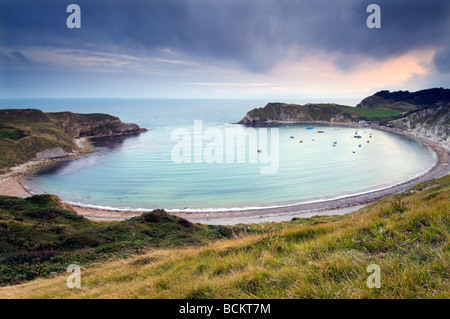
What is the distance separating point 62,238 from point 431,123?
5700 inches

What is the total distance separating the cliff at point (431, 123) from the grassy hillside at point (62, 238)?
102m

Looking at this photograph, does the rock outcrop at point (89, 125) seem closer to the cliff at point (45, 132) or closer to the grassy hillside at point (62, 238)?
the cliff at point (45, 132)

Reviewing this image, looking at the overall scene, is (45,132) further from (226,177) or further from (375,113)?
(375,113)

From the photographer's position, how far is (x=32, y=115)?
10438cm

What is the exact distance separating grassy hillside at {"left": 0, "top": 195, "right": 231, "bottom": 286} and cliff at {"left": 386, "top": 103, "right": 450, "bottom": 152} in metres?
102

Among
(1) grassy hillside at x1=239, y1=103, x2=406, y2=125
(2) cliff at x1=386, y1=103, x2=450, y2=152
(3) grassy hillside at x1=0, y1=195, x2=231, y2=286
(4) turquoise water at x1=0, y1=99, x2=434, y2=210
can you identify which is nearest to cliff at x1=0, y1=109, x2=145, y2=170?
(4) turquoise water at x1=0, y1=99, x2=434, y2=210

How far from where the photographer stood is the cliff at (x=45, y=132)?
7275cm

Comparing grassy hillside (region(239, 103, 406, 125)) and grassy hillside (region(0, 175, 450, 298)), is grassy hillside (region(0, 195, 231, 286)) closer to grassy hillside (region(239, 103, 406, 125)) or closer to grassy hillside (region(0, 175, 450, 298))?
grassy hillside (region(0, 175, 450, 298))

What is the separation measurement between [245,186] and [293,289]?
50.1 meters

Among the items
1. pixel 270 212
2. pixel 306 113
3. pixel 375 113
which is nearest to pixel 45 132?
pixel 270 212

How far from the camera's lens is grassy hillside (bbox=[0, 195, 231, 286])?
12.7m

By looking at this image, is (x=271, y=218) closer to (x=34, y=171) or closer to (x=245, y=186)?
(x=245, y=186)
